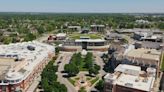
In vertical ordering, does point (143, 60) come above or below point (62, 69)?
above

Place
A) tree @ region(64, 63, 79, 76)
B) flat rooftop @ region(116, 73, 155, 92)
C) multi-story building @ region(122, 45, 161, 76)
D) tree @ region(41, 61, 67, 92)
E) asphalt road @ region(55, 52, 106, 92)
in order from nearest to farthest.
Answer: flat rooftop @ region(116, 73, 155, 92) → tree @ region(41, 61, 67, 92) → asphalt road @ region(55, 52, 106, 92) → multi-story building @ region(122, 45, 161, 76) → tree @ region(64, 63, 79, 76)

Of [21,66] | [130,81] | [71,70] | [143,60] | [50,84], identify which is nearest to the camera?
[130,81]

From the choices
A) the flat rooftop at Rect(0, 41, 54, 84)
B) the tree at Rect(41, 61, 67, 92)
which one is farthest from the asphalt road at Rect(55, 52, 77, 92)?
the flat rooftop at Rect(0, 41, 54, 84)

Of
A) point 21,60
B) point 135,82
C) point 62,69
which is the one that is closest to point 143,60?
point 135,82

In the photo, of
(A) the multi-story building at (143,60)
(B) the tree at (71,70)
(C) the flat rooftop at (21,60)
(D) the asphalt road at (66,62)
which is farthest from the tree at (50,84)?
(A) the multi-story building at (143,60)

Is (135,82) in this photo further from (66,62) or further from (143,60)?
(66,62)

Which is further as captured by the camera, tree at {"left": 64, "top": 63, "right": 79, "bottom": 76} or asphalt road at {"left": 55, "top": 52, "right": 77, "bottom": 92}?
tree at {"left": 64, "top": 63, "right": 79, "bottom": 76}

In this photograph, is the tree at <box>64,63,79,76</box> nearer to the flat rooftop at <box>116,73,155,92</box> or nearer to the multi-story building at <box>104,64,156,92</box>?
the multi-story building at <box>104,64,156,92</box>
